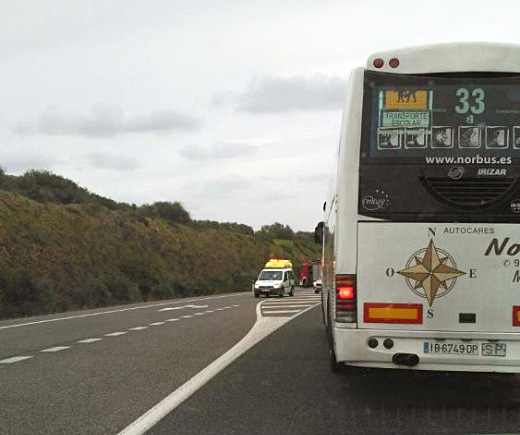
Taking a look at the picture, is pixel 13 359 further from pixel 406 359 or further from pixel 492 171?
pixel 492 171

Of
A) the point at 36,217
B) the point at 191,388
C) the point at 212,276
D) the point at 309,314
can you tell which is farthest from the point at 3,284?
the point at 212,276

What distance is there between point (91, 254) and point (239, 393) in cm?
3894

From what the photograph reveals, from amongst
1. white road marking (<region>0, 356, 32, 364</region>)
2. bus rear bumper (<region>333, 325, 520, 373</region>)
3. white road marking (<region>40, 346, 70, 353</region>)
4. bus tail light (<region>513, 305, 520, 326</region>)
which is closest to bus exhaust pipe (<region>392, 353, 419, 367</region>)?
bus rear bumper (<region>333, 325, 520, 373</region>)

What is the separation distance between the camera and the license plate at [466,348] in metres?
6.87

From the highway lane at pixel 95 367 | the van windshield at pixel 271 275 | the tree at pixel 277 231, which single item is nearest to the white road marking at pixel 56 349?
the highway lane at pixel 95 367

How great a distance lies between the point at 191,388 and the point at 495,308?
3710mm

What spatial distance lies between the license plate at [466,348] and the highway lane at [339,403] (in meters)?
0.65

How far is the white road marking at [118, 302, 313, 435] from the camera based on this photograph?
21.9 ft

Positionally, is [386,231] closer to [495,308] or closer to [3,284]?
[495,308]

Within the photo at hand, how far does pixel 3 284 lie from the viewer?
27625 millimetres

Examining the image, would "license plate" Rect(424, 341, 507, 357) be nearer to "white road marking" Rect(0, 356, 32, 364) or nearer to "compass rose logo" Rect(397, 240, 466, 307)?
"compass rose logo" Rect(397, 240, 466, 307)

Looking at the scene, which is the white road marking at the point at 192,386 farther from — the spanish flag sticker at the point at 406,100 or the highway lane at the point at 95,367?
the spanish flag sticker at the point at 406,100

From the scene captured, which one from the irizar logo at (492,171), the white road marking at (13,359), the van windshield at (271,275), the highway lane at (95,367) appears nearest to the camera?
the irizar logo at (492,171)

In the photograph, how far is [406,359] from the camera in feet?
23.1
